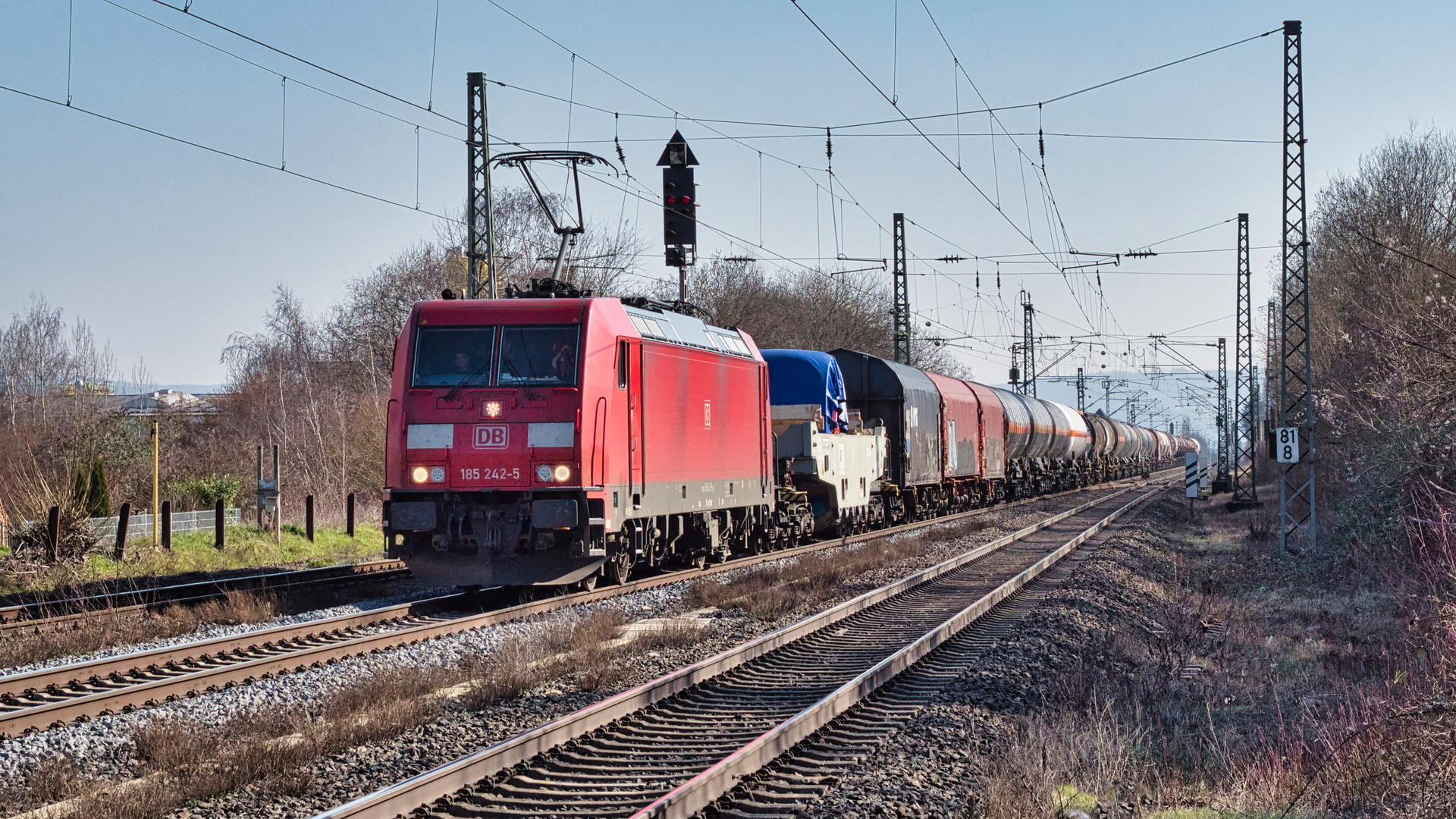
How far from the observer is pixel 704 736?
26.0 ft

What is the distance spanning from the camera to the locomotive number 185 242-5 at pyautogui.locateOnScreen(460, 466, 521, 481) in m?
13.6

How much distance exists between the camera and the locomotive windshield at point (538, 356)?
45.1ft

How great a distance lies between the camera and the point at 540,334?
13922 mm

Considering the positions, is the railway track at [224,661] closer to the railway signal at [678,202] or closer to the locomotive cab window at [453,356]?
the locomotive cab window at [453,356]

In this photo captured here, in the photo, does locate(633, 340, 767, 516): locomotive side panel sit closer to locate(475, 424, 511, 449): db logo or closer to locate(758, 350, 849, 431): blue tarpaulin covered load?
locate(475, 424, 511, 449): db logo

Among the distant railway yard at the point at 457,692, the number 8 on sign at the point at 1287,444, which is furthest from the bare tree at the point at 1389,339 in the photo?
the distant railway yard at the point at 457,692

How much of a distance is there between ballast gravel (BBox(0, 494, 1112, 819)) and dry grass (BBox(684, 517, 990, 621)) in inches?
25.5

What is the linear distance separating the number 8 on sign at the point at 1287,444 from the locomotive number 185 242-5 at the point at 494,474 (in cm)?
1406

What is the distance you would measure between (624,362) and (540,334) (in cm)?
107

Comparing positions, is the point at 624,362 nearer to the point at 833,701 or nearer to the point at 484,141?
the point at 833,701

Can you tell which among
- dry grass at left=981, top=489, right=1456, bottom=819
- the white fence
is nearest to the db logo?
dry grass at left=981, top=489, right=1456, bottom=819

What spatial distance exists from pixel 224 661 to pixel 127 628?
198 cm

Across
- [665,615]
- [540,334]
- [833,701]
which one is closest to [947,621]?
[665,615]

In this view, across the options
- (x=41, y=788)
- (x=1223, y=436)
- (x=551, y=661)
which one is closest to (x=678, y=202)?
(x=551, y=661)
